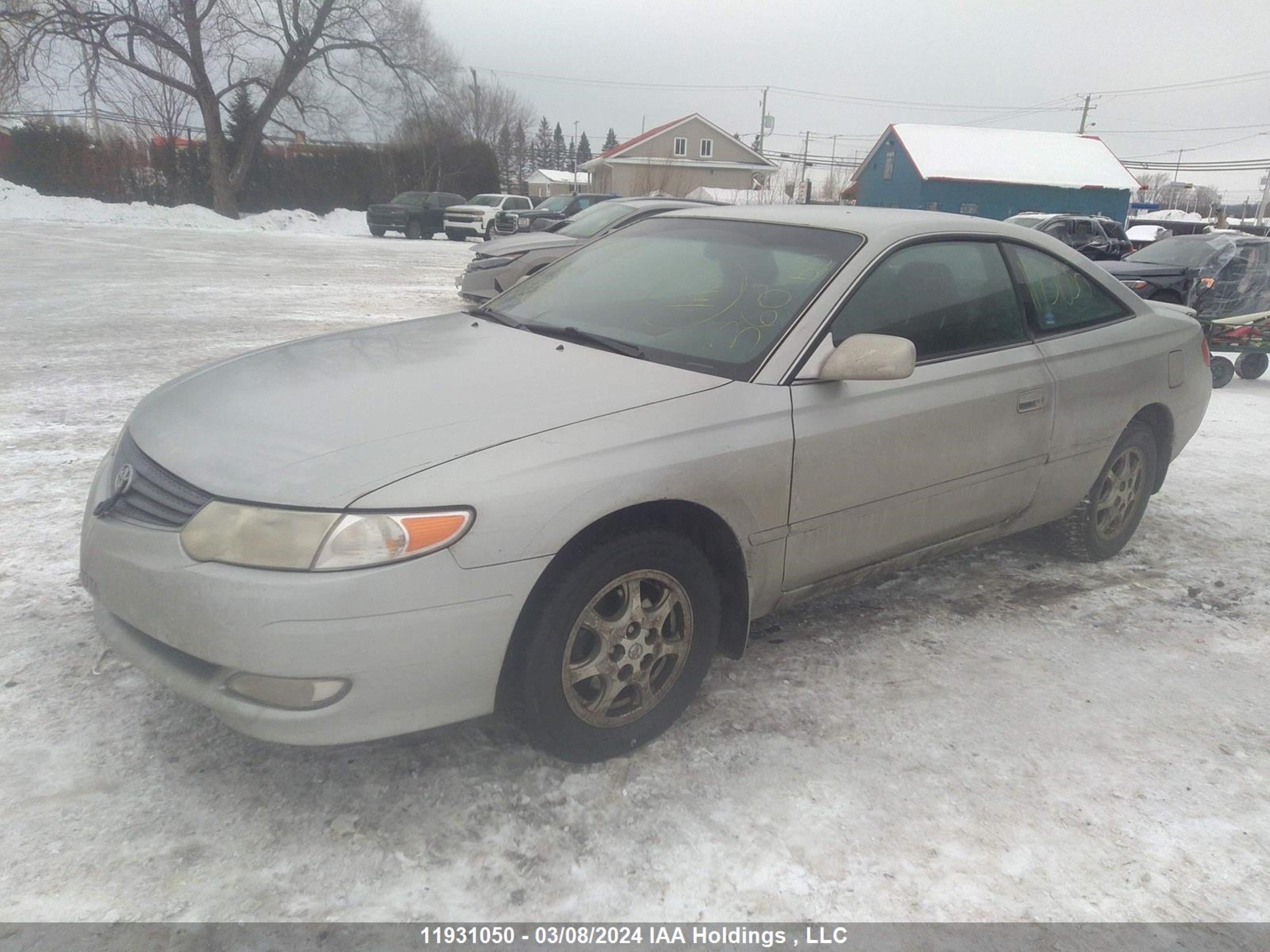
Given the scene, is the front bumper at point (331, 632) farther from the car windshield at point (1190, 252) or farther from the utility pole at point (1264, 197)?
the utility pole at point (1264, 197)

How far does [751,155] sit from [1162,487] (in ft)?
205

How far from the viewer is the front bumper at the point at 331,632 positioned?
2.13m

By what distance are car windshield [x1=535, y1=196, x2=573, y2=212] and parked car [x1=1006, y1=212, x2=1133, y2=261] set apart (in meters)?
11.1

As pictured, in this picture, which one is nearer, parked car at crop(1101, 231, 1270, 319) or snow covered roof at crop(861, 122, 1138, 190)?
parked car at crop(1101, 231, 1270, 319)

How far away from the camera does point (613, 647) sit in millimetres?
2592

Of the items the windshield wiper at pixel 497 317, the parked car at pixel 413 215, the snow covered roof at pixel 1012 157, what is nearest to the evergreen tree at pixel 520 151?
the snow covered roof at pixel 1012 157

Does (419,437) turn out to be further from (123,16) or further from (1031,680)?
(123,16)

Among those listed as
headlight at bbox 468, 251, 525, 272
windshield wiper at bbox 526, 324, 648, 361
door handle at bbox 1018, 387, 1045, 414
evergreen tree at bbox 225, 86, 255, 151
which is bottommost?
door handle at bbox 1018, 387, 1045, 414

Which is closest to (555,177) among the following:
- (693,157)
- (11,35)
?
(693,157)

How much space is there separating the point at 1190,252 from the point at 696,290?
9.97 m

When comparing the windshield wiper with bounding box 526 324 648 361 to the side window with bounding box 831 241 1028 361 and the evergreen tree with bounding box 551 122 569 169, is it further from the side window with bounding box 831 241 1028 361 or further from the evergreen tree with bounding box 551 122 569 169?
the evergreen tree with bounding box 551 122 569 169

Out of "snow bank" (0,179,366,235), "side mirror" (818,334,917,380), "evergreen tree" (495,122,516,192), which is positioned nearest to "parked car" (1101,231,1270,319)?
"side mirror" (818,334,917,380)

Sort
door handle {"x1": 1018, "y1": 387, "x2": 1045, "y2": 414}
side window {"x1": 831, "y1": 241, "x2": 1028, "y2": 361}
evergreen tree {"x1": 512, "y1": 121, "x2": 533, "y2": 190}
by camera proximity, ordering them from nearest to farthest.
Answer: side window {"x1": 831, "y1": 241, "x2": 1028, "y2": 361} → door handle {"x1": 1018, "y1": 387, "x2": 1045, "y2": 414} → evergreen tree {"x1": 512, "y1": 121, "x2": 533, "y2": 190}

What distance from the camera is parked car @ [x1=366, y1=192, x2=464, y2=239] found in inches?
1146
